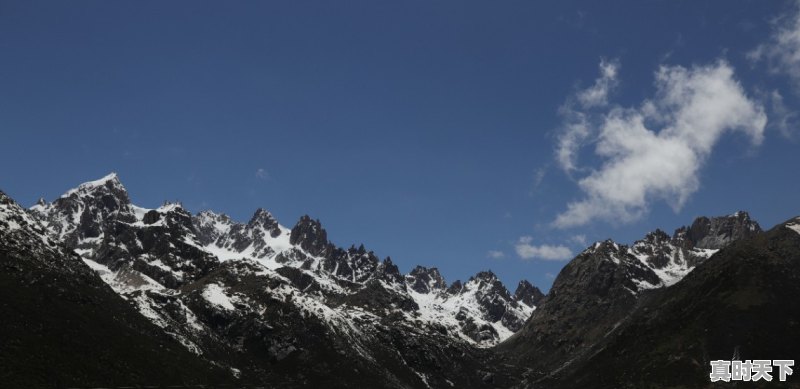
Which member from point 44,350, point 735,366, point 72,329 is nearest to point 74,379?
point 44,350

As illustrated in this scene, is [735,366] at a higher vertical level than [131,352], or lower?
higher

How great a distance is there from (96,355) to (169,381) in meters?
24.2

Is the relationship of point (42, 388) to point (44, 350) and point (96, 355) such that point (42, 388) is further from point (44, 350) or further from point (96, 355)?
point (96, 355)

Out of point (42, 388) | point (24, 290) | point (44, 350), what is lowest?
point (42, 388)

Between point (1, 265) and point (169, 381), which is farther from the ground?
point (1, 265)

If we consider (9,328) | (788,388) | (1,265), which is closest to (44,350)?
(9,328)

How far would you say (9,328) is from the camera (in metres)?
164

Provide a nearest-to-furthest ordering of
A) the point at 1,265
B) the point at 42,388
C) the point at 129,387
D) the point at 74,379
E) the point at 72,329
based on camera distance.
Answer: the point at 42,388 < the point at 74,379 < the point at 129,387 < the point at 72,329 < the point at 1,265

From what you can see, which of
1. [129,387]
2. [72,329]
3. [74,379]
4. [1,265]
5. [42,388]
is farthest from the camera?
[1,265]

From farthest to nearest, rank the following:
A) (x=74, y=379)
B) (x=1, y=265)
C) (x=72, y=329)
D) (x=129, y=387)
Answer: (x=1, y=265) < (x=72, y=329) < (x=129, y=387) < (x=74, y=379)

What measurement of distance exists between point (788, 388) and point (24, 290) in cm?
22715

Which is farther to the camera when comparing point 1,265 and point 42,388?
point 1,265

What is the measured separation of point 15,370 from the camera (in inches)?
5846

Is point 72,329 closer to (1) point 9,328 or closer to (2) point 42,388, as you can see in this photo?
(1) point 9,328
